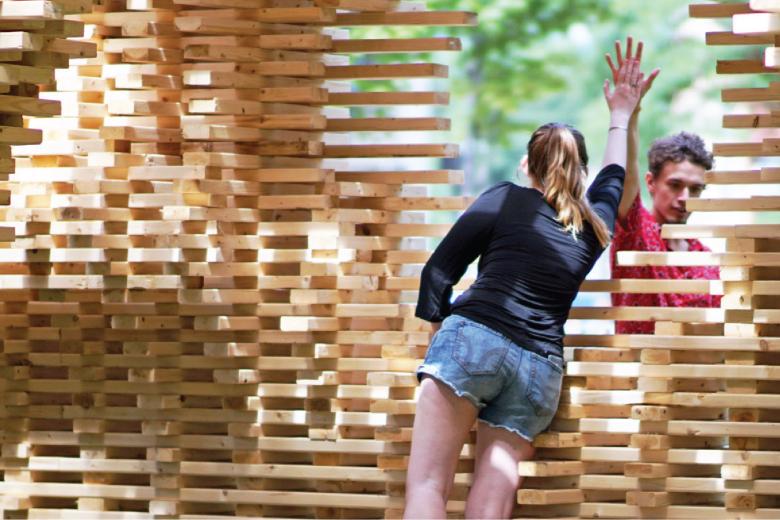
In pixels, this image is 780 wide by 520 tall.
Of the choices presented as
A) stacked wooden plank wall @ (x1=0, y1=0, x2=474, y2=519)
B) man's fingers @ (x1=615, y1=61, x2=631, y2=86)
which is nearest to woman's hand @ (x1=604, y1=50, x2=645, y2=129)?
man's fingers @ (x1=615, y1=61, x2=631, y2=86)

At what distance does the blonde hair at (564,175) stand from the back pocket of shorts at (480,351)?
1.78 ft

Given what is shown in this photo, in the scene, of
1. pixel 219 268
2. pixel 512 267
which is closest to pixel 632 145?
pixel 512 267

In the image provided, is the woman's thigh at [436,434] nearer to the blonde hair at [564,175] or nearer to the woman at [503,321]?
the woman at [503,321]

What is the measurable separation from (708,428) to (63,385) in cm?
291

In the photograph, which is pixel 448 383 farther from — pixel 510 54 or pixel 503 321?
pixel 510 54

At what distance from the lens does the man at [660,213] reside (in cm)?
582

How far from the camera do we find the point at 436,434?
5.22 m

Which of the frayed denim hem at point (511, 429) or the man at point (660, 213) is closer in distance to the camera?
the frayed denim hem at point (511, 429)

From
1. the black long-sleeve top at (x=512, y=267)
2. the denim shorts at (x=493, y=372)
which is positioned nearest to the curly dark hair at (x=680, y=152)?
the black long-sleeve top at (x=512, y=267)

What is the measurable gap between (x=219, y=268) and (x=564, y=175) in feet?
5.27

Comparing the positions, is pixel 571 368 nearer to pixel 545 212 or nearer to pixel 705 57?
pixel 545 212

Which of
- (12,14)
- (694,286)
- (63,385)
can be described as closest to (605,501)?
(694,286)

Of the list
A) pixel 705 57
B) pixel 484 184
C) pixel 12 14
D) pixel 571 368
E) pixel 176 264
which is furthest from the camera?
pixel 484 184

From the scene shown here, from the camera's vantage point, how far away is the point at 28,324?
6.34 meters
